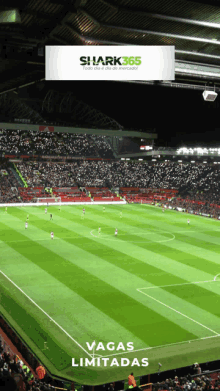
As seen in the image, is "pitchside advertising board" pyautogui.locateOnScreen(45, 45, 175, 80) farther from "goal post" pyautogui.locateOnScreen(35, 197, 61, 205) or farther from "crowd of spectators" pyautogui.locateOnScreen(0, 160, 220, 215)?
"goal post" pyautogui.locateOnScreen(35, 197, 61, 205)

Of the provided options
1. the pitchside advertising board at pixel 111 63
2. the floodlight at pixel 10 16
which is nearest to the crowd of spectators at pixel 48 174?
the pitchside advertising board at pixel 111 63

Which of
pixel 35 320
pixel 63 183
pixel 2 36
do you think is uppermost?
pixel 2 36

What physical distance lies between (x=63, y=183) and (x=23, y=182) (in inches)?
310

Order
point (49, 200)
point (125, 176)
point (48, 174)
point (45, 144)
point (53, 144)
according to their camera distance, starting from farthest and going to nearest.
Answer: point (53, 144) → point (45, 144) → point (125, 176) → point (48, 174) → point (49, 200)

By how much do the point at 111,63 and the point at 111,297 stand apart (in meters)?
12.9

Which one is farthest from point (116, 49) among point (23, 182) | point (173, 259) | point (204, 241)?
point (23, 182)

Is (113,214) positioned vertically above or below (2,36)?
below

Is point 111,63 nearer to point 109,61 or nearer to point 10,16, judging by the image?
point 109,61

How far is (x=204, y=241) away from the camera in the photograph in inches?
1415

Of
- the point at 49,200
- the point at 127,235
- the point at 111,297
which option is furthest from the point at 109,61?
the point at 49,200

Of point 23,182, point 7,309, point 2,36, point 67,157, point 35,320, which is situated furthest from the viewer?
point 67,157

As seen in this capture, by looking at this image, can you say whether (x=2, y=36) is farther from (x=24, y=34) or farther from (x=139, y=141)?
(x=139, y=141)

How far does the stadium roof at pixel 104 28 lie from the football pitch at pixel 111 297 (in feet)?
34.5

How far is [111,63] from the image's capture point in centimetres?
1205
